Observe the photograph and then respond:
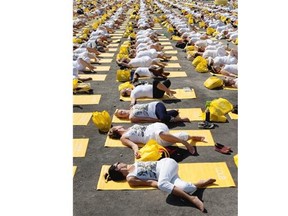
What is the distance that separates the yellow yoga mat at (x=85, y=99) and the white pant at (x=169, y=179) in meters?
Answer: 4.32

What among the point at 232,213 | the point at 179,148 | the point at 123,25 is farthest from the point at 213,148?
the point at 123,25

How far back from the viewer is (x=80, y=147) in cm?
651

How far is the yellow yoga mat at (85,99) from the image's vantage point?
9.01m

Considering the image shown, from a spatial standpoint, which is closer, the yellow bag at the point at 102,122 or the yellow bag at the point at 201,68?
the yellow bag at the point at 102,122

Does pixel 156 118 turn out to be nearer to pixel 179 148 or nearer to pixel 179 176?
pixel 179 148

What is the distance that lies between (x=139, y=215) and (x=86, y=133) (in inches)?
115

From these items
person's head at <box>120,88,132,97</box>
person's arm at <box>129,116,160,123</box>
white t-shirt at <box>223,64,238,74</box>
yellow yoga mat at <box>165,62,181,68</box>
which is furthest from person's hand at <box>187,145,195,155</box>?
yellow yoga mat at <box>165,62,181,68</box>

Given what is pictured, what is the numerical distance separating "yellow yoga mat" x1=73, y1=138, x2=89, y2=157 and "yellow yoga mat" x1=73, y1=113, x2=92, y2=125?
91 centimetres

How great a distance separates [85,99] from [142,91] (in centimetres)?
161

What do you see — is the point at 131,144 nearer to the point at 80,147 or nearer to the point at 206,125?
the point at 80,147

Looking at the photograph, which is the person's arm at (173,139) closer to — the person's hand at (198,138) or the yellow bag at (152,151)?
the yellow bag at (152,151)

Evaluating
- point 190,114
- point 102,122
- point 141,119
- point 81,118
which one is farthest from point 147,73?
point 102,122

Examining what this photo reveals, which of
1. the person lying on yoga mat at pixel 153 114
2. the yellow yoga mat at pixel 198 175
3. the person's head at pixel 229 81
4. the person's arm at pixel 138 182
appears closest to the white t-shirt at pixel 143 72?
the person's head at pixel 229 81

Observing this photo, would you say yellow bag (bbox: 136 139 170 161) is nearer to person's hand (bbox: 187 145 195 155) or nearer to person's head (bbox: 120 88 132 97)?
person's hand (bbox: 187 145 195 155)
